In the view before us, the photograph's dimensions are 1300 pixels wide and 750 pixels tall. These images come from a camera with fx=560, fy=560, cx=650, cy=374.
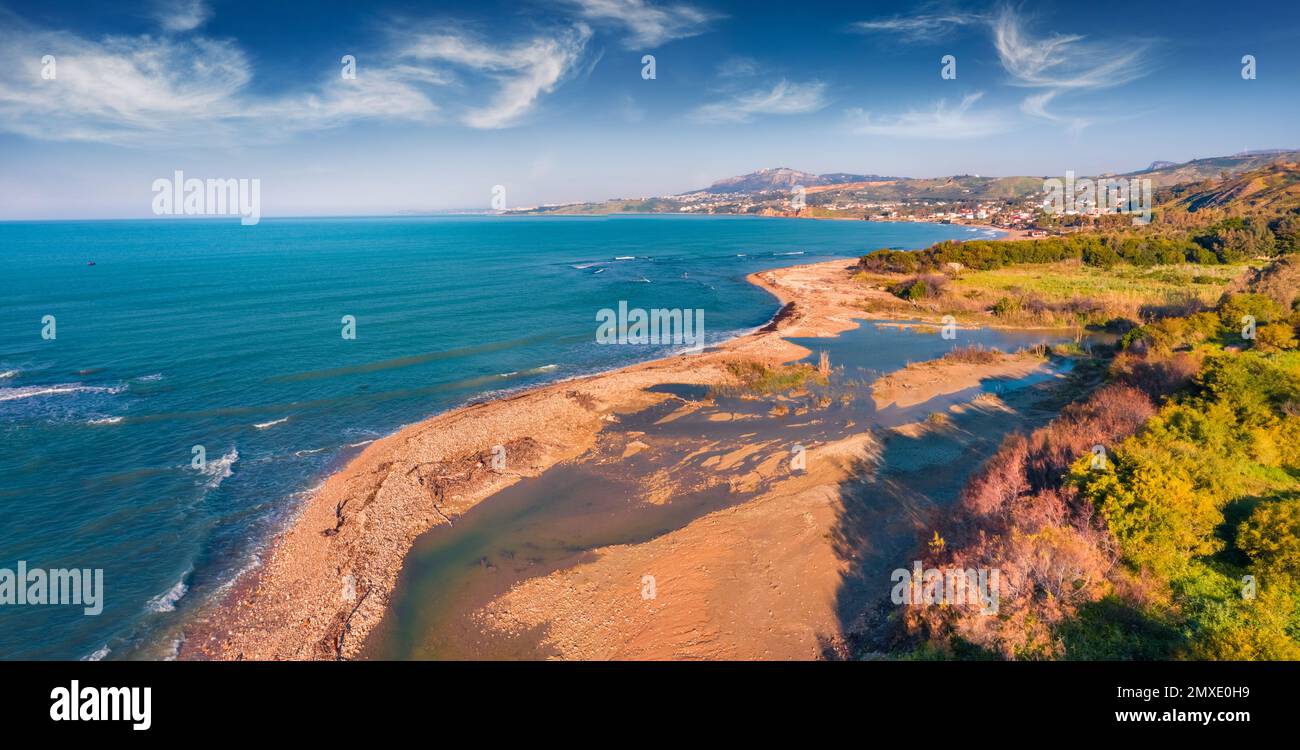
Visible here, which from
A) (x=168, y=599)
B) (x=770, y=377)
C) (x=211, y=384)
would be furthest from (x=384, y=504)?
(x=770, y=377)

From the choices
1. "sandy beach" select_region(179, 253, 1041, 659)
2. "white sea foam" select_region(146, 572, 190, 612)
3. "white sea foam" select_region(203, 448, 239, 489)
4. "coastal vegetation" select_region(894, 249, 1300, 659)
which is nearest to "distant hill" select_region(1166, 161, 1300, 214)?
"coastal vegetation" select_region(894, 249, 1300, 659)

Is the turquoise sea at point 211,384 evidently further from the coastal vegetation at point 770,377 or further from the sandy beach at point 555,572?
the coastal vegetation at point 770,377

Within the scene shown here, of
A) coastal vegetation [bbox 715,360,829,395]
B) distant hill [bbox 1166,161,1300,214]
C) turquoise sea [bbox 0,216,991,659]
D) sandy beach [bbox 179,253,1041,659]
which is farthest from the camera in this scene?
distant hill [bbox 1166,161,1300,214]

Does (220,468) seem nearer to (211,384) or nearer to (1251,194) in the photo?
(211,384)

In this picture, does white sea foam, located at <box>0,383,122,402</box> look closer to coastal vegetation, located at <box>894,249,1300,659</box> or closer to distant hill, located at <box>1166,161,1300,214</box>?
coastal vegetation, located at <box>894,249,1300,659</box>
